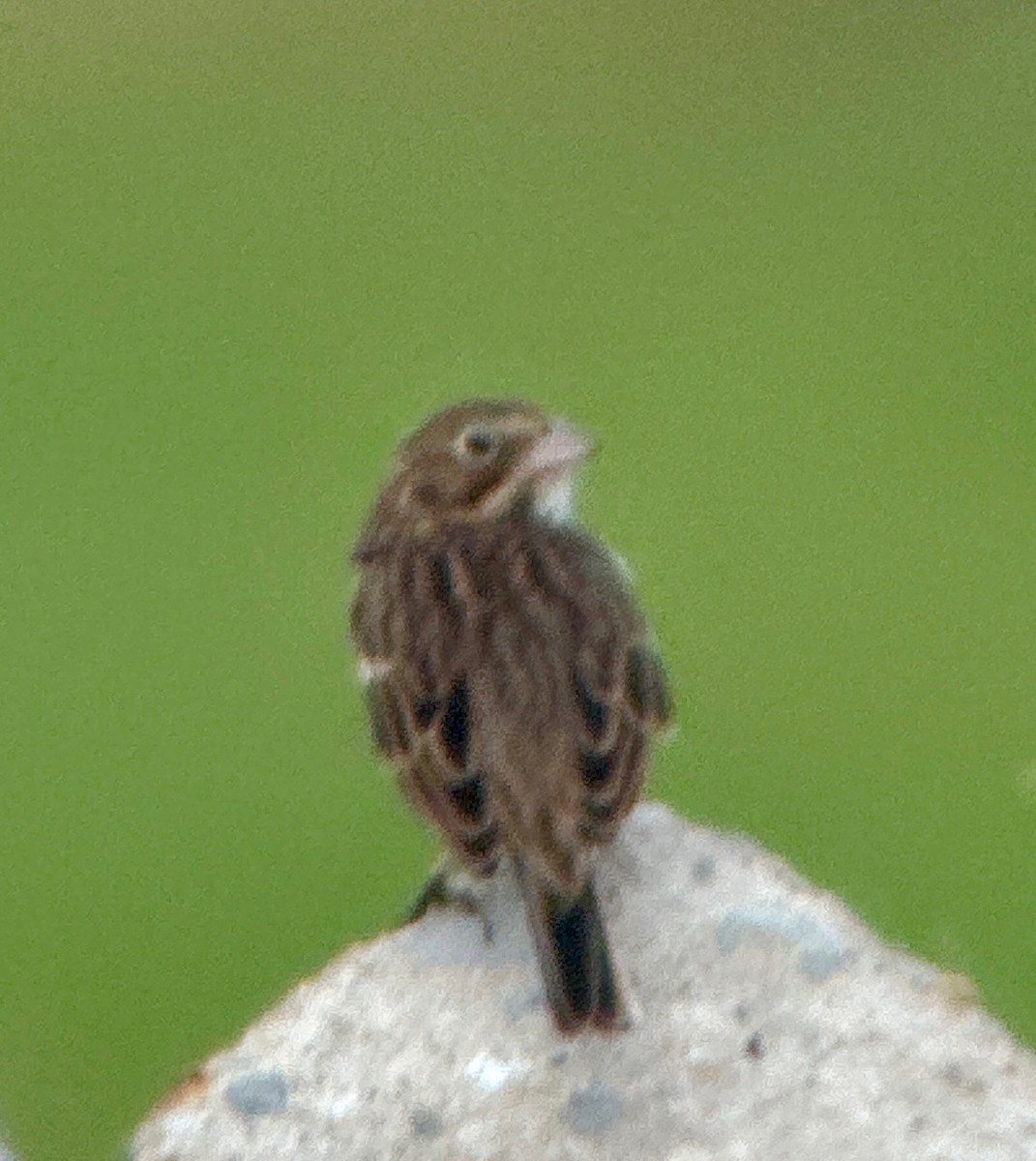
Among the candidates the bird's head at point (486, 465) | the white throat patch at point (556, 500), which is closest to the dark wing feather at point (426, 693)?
the bird's head at point (486, 465)

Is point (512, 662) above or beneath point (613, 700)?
above

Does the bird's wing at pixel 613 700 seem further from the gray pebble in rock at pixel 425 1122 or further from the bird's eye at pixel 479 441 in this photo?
the gray pebble in rock at pixel 425 1122

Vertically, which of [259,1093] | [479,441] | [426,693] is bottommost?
[259,1093]

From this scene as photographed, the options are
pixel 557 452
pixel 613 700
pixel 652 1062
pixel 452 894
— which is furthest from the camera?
pixel 557 452

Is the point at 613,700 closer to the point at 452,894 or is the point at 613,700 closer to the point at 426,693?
the point at 426,693

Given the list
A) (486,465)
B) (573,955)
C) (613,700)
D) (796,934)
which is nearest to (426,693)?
(613,700)

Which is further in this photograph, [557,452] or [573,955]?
[557,452]

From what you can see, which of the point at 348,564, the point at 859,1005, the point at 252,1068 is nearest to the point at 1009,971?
the point at 348,564
